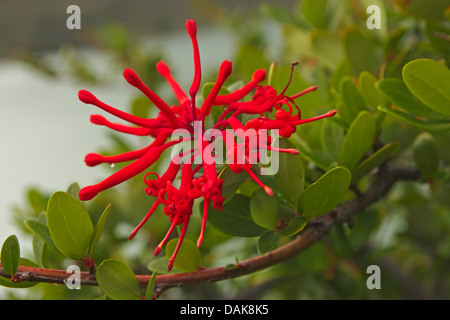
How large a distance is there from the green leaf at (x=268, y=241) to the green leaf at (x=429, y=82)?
14cm

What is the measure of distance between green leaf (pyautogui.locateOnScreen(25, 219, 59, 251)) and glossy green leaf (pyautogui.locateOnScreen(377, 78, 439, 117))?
10.3 inches

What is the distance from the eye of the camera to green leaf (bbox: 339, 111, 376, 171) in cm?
35

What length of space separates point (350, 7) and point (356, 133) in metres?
0.35

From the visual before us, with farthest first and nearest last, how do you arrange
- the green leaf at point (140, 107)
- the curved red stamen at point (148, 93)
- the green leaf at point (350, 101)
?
the green leaf at point (140, 107) → the green leaf at point (350, 101) → the curved red stamen at point (148, 93)

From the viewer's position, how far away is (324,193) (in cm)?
32

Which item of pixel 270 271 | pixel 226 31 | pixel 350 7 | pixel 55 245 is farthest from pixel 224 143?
pixel 226 31

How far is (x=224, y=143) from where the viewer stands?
32cm

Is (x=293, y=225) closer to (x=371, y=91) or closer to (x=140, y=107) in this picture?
(x=371, y=91)

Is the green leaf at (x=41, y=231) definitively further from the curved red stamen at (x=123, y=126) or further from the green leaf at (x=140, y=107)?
the green leaf at (x=140, y=107)

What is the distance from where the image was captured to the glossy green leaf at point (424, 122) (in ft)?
1.13

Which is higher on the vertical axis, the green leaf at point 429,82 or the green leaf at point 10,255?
the green leaf at point 429,82

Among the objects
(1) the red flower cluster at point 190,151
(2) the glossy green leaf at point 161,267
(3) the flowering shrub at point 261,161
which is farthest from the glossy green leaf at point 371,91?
(2) the glossy green leaf at point 161,267

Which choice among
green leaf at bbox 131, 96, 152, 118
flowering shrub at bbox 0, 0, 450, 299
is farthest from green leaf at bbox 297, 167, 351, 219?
green leaf at bbox 131, 96, 152, 118

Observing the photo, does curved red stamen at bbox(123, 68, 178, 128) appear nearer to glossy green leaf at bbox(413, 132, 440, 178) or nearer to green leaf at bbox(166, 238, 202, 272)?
green leaf at bbox(166, 238, 202, 272)
